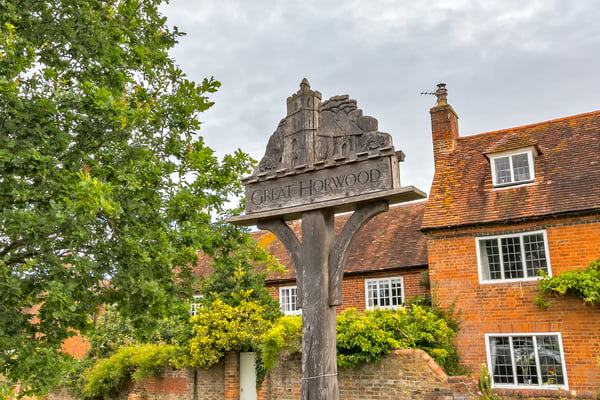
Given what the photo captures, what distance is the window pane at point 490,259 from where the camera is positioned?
52.3 feet

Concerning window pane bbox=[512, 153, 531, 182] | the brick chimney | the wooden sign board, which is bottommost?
the wooden sign board

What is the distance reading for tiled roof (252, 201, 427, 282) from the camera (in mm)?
18703

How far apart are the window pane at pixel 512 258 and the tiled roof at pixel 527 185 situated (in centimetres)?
77

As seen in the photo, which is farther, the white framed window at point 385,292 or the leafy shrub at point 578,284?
the white framed window at point 385,292

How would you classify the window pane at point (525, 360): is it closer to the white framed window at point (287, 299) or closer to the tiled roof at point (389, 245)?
the tiled roof at point (389, 245)

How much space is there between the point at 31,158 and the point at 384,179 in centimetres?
462

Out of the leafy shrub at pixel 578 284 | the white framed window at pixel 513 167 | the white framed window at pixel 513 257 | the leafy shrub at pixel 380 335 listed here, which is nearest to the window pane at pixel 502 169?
the white framed window at pixel 513 167

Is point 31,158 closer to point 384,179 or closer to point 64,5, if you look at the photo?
point 64,5

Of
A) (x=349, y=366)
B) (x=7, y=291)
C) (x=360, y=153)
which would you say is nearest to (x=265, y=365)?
(x=349, y=366)

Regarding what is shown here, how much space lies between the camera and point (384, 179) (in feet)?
17.6

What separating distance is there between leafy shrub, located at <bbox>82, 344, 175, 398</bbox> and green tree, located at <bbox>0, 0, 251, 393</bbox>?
11213 millimetres

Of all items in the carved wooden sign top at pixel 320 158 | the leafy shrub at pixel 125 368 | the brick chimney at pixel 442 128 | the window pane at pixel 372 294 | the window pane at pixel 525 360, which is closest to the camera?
the carved wooden sign top at pixel 320 158

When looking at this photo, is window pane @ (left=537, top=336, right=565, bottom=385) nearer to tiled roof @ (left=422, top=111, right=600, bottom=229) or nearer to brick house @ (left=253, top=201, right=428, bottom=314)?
tiled roof @ (left=422, top=111, right=600, bottom=229)

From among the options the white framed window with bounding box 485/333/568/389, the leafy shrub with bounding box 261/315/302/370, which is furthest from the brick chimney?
the leafy shrub with bounding box 261/315/302/370
